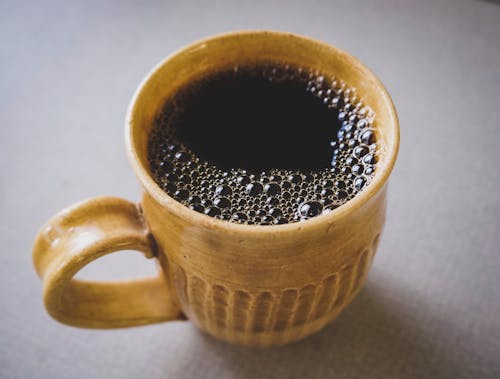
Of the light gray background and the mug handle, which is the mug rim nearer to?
the mug handle

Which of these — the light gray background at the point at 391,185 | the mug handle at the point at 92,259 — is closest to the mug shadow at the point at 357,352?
the light gray background at the point at 391,185

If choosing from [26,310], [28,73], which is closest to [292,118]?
[26,310]

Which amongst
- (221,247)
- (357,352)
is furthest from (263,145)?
(357,352)

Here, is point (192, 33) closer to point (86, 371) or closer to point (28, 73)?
point (28, 73)

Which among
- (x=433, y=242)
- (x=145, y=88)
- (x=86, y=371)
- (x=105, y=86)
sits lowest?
(x=86, y=371)

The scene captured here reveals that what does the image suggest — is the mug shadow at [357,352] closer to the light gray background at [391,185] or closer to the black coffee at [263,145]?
the light gray background at [391,185]

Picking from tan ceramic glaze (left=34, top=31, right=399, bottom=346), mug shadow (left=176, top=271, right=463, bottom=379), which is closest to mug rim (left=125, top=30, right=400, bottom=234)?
tan ceramic glaze (left=34, top=31, right=399, bottom=346)

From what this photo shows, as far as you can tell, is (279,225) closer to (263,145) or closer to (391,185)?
(263,145)
